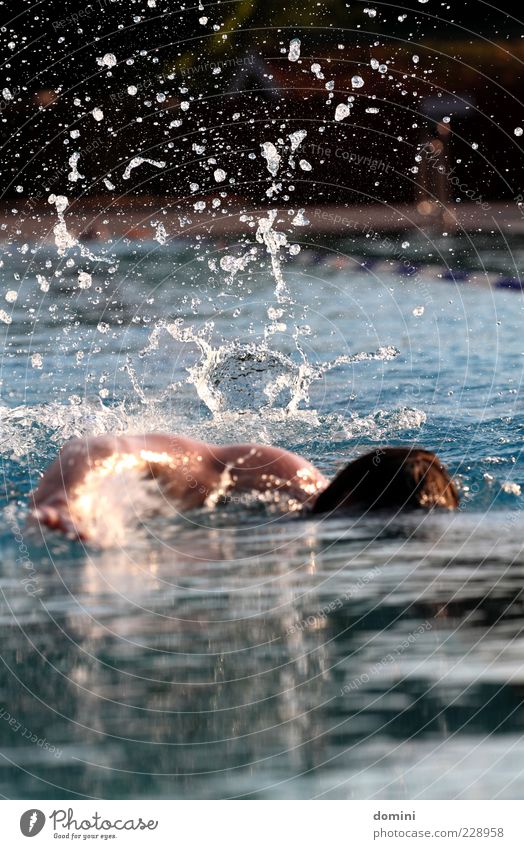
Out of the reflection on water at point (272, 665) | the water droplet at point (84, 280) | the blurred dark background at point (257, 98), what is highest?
the blurred dark background at point (257, 98)

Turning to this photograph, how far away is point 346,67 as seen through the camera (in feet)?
64.5

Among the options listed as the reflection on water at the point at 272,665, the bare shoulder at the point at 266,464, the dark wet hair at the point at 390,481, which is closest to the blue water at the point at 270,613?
the reflection on water at the point at 272,665

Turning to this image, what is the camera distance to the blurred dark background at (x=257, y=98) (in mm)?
18766

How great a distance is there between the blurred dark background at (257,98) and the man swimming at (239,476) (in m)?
11.9

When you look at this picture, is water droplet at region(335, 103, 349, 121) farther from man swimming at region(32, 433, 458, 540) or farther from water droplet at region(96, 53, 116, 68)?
man swimming at region(32, 433, 458, 540)

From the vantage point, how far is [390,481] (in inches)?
258

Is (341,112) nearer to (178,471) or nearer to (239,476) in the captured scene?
(239,476)

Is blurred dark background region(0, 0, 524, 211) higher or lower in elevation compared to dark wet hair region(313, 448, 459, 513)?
higher

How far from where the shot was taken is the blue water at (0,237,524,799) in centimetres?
402

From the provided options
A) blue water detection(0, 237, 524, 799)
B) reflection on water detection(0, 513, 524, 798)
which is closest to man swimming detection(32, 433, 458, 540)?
blue water detection(0, 237, 524, 799)

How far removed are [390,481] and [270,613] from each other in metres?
1.53
